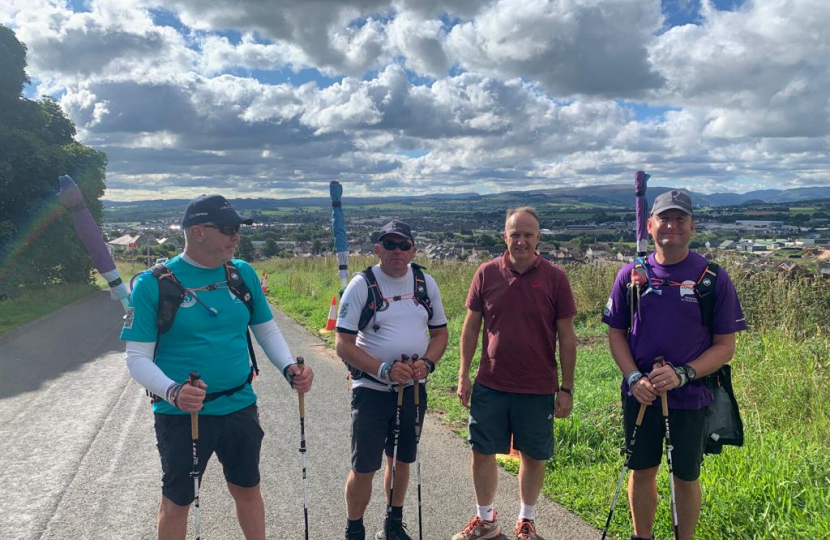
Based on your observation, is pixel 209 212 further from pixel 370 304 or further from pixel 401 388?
pixel 401 388

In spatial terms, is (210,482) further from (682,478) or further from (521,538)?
(682,478)

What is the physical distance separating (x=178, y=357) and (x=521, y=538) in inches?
94.9

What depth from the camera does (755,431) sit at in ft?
14.5

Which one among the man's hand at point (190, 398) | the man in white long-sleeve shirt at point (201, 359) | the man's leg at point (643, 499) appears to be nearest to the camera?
the man's hand at point (190, 398)

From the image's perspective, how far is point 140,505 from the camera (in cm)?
400

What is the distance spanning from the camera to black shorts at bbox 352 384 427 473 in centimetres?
332

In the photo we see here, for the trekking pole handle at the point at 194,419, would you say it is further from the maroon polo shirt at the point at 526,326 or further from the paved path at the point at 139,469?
the maroon polo shirt at the point at 526,326

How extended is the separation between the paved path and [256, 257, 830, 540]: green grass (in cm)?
41

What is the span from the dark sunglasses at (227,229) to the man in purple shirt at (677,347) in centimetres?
219

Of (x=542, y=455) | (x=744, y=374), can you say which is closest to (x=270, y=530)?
(x=542, y=455)

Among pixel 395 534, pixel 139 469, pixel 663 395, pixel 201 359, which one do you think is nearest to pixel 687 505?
pixel 663 395

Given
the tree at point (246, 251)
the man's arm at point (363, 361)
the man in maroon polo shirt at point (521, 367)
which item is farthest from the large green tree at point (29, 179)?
the man in maroon polo shirt at point (521, 367)

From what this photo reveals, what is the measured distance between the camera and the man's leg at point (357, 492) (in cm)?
336

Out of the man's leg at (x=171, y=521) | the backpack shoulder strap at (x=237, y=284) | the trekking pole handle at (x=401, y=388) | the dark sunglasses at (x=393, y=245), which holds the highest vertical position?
the dark sunglasses at (x=393, y=245)
